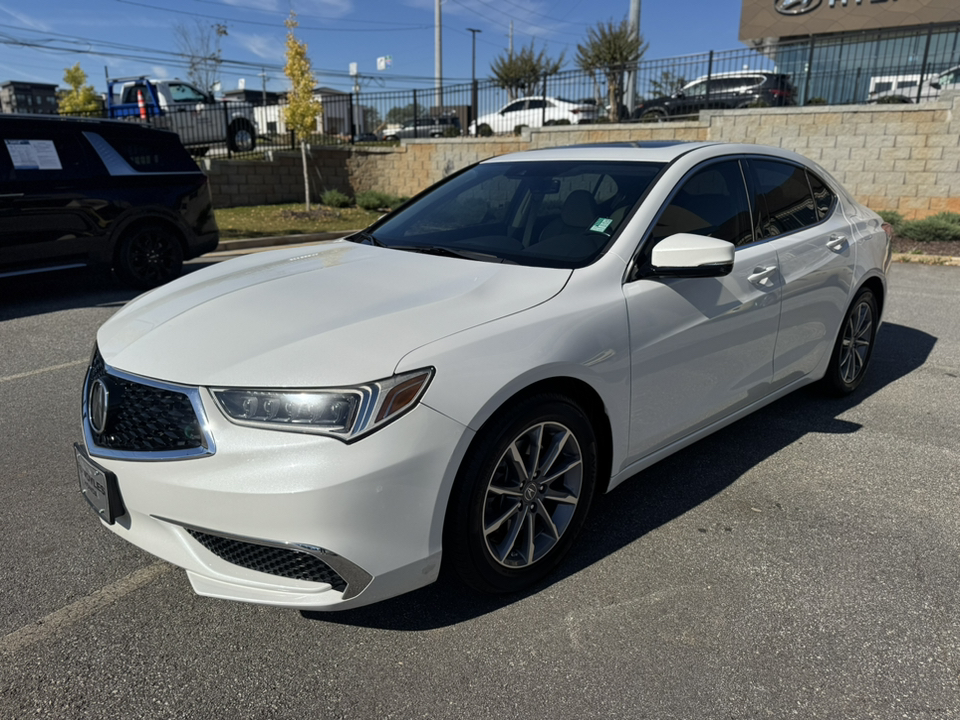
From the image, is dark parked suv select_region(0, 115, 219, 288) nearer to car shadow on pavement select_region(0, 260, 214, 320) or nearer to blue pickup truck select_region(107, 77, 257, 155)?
car shadow on pavement select_region(0, 260, 214, 320)

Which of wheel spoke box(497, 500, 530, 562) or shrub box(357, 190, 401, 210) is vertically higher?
wheel spoke box(497, 500, 530, 562)

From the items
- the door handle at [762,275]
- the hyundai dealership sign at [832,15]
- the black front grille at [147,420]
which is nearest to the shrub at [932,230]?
the door handle at [762,275]

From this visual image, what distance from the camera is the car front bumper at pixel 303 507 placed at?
84.7 inches

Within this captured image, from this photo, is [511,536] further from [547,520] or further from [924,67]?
[924,67]

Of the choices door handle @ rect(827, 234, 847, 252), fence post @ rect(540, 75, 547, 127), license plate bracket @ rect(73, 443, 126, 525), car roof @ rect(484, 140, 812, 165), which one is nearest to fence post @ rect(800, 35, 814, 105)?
fence post @ rect(540, 75, 547, 127)

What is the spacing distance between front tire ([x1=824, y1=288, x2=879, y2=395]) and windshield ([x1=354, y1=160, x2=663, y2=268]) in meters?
2.01

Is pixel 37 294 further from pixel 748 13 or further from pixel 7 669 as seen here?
pixel 748 13

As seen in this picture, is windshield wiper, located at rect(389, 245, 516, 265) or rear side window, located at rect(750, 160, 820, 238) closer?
windshield wiper, located at rect(389, 245, 516, 265)

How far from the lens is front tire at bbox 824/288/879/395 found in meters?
4.61

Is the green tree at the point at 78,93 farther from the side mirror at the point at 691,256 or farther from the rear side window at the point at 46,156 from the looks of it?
the side mirror at the point at 691,256

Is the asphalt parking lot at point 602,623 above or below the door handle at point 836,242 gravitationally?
below

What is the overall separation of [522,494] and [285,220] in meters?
14.2

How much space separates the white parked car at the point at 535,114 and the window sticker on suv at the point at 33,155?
13.3 m

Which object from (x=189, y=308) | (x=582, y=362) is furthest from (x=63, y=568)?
(x=582, y=362)
